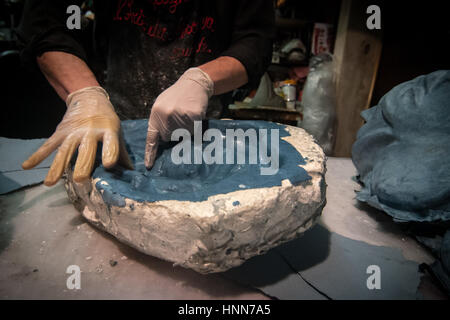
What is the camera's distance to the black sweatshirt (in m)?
1.31

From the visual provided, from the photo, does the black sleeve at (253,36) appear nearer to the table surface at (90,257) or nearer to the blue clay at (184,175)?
the blue clay at (184,175)

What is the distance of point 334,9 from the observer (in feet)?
8.74

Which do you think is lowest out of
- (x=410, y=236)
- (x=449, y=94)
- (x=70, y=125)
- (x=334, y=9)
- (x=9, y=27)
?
(x=410, y=236)

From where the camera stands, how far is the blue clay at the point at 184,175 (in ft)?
2.44

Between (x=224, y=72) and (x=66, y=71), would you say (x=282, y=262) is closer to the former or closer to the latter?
(x=224, y=72)

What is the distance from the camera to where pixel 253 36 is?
1372 mm

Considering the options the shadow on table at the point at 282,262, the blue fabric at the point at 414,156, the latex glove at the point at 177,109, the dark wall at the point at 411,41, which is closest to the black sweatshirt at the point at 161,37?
the latex glove at the point at 177,109

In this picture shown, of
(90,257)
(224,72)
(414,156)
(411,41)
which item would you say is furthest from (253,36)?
(411,41)

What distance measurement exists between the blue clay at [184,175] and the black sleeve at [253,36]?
32cm

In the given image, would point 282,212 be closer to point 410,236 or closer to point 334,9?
point 410,236

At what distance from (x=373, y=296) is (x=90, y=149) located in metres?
1.03

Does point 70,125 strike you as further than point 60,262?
Yes

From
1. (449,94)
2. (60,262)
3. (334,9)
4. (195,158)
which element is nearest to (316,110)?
(334,9)

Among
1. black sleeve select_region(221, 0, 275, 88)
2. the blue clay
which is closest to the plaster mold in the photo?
the blue clay
